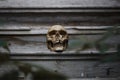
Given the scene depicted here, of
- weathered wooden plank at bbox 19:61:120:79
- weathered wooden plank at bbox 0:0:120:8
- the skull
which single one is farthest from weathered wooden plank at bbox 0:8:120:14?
weathered wooden plank at bbox 19:61:120:79

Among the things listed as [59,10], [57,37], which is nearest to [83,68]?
[57,37]

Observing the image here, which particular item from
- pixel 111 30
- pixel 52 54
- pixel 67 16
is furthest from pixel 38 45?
pixel 111 30

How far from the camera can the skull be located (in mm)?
2488

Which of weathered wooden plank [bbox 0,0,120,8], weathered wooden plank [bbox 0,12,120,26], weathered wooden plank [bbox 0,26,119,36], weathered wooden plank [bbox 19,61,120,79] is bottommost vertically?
weathered wooden plank [bbox 19,61,120,79]

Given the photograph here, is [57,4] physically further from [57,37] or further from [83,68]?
[83,68]

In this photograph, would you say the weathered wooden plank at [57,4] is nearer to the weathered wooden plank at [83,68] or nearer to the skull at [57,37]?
the skull at [57,37]

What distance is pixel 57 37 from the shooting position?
2.52 meters

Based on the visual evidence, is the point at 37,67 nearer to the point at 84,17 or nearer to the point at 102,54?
the point at 102,54

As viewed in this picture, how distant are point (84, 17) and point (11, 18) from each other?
562mm

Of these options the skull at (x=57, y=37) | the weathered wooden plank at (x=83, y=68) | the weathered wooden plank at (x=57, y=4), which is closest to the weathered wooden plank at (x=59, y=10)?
the weathered wooden plank at (x=57, y=4)

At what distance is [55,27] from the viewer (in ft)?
8.28

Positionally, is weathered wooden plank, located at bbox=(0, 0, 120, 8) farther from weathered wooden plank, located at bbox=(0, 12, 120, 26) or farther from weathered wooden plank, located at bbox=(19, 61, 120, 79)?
weathered wooden plank, located at bbox=(19, 61, 120, 79)

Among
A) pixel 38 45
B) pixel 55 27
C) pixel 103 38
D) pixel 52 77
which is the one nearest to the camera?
pixel 52 77

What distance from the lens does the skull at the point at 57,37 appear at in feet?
8.16
